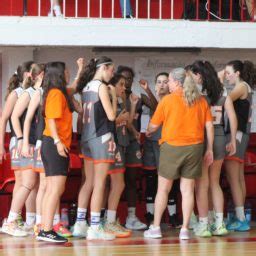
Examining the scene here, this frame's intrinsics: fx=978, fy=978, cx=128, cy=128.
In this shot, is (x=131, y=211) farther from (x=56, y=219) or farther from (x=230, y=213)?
(x=230, y=213)

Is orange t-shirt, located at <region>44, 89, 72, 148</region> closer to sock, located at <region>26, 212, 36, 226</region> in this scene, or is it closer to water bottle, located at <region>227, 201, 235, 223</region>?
sock, located at <region>26, 212, 36, 226</region>

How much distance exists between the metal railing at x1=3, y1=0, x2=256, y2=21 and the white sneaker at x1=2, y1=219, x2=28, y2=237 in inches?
Answer: 153

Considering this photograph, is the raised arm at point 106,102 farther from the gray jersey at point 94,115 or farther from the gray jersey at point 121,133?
the gray jersey at point 121,133

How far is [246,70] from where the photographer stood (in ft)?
38.8

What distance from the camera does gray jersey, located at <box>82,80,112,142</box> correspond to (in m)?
10.8

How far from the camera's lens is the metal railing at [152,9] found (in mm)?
14289

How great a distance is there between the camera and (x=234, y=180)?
11695mm

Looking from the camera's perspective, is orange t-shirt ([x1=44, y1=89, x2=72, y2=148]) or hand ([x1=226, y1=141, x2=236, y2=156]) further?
hand ([x1=226, y1=141, x2=236, y2=156])

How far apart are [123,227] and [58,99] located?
6.62ft

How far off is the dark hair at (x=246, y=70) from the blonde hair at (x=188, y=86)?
1.12 metres

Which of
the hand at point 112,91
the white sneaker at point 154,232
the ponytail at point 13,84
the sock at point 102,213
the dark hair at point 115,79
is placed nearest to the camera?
the hand at point 112,91

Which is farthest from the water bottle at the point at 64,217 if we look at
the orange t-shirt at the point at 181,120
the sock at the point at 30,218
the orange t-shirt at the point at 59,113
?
the orange t-shirt at the point at 181,120

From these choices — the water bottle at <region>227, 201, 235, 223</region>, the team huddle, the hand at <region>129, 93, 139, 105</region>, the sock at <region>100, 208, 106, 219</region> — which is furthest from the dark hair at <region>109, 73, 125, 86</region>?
the water bottle at <region>227, 201, 235, 223</region>

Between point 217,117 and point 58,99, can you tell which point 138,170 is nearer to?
point 217,117
